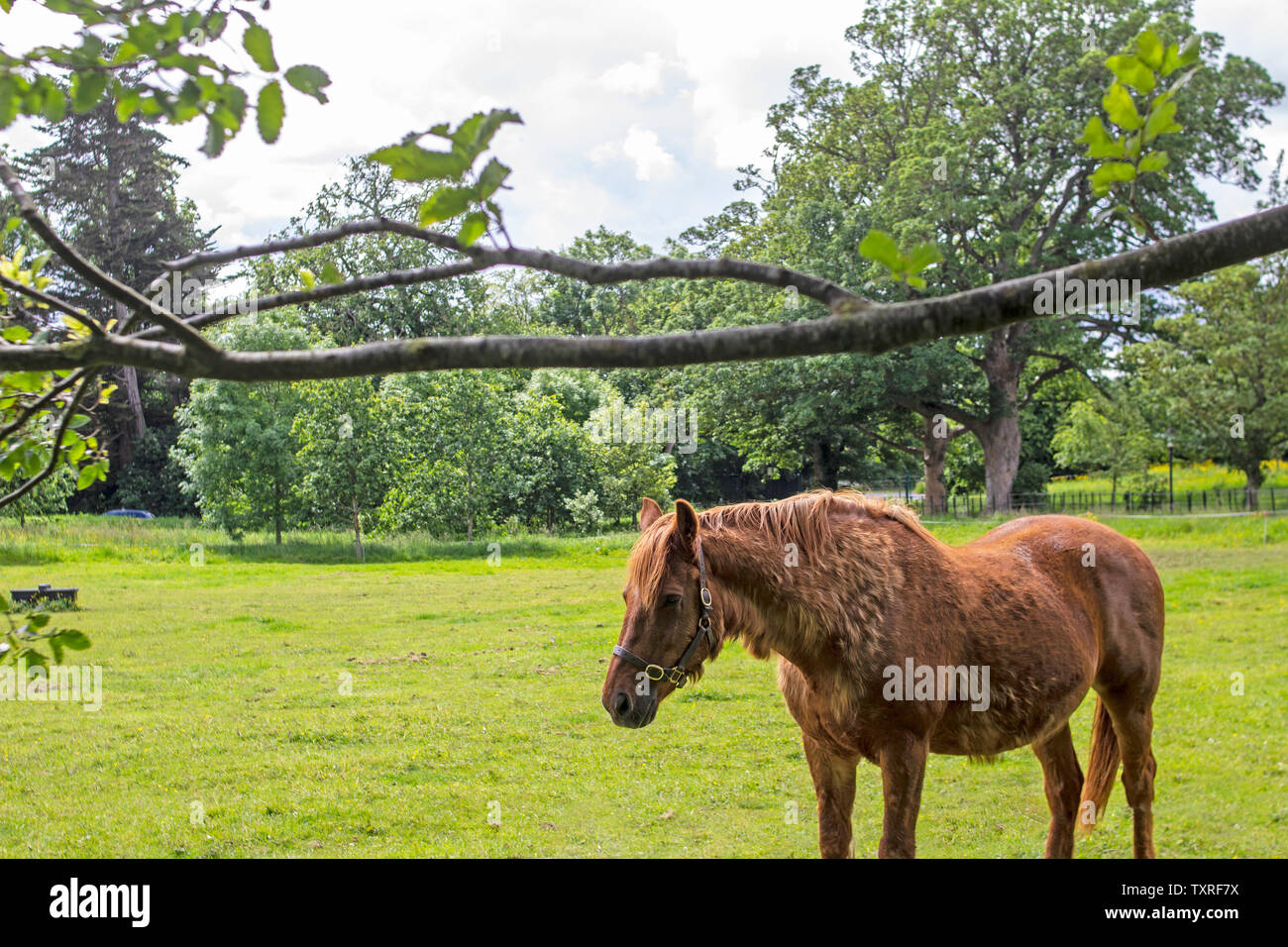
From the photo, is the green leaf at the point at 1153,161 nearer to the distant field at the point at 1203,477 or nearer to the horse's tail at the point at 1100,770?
the horse's tail at the point at 1100,770

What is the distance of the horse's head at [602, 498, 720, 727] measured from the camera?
11.8 ft

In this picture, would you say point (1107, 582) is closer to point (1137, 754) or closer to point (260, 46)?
point (1137, 754)

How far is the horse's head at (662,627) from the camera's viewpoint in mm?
3600

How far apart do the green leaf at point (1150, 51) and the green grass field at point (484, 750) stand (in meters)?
5.17

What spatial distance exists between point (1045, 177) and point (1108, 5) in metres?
5.66

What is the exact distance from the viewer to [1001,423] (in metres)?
28.7

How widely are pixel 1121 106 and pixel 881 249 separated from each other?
1.25ft

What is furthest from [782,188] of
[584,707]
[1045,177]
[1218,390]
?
[584,707]

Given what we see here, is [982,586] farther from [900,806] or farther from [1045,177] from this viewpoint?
[1045,177]

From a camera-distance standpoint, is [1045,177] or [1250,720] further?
[1045,177]

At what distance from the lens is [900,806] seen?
146 inches

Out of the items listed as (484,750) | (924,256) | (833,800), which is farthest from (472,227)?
(484,750)

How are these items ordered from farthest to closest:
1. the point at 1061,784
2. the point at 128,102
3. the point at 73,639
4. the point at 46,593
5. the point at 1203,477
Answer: the point at 1203,477, the point at 46,593, the point at 1061,784, the point at 73,639, the point at 128,102

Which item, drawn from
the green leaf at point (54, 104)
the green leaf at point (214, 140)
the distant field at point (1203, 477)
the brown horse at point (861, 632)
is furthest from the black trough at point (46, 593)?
the distant field at point (1203, 477)
